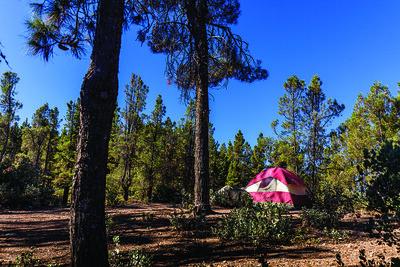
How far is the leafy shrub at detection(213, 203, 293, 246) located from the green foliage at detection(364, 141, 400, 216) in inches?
143

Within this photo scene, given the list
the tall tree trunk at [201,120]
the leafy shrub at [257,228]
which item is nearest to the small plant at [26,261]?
the leafy shrub at [257,228]

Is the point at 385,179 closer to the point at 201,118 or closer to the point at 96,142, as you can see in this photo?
the point at 96,142

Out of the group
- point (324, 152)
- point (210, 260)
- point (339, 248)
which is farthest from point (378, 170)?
point (324, 152)

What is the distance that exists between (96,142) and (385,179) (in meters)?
3.14

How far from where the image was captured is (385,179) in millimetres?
2963

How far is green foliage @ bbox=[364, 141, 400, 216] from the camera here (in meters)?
2.88

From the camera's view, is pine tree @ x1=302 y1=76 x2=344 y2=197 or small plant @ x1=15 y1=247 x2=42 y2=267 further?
pine tree @ x1=302 y1=76 x2=344 y2=197

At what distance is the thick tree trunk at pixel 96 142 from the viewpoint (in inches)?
149

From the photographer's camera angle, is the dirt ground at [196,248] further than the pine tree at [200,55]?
No

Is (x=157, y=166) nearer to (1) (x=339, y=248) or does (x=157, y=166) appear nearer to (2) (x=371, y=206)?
(1) (x=339, y=248)

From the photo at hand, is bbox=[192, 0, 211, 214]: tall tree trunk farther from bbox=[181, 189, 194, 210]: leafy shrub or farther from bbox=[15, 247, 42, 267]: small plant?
bbox=[15, 247, 42, 267]: small plant

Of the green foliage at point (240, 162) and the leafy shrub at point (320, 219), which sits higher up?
the green foliage at point (240, 162)

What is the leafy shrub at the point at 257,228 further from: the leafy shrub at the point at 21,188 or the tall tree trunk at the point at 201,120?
the leafy shrub at the point at 21,188

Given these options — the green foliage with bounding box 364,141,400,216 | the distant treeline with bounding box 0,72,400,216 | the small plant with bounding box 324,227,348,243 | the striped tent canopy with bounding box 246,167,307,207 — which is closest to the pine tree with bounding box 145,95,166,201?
the distant treeline with bounding box 0,72,400,216
